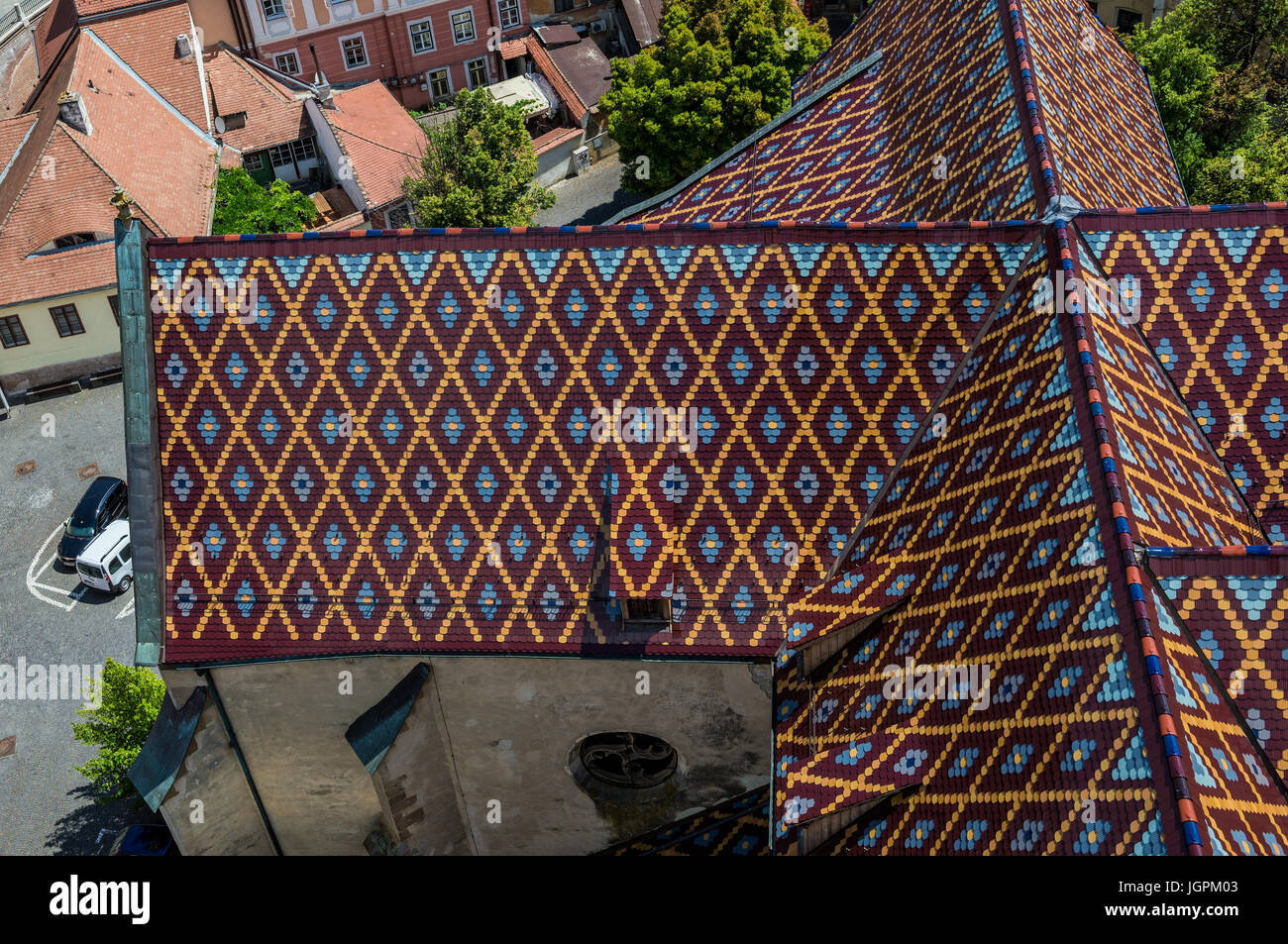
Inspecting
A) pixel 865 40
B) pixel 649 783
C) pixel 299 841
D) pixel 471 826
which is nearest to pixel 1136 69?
pixel 865 40

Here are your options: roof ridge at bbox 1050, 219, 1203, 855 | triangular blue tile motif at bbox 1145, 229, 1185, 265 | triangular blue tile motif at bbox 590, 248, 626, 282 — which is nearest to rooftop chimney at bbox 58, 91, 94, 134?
triangular blue tile motif at bbox 590, 248, 626, 282

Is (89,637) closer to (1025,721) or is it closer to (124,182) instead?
(124,182)

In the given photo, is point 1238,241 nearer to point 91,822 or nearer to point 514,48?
point 91,822

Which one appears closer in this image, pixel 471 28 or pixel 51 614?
pixel 51 614

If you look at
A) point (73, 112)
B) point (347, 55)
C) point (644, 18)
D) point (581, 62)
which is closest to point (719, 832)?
point (73, 112)
